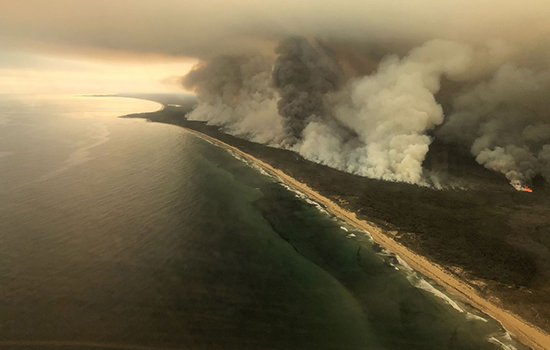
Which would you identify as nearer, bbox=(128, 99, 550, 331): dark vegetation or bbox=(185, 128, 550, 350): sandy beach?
bbox=(185, 128, 550, 350): sandy beach

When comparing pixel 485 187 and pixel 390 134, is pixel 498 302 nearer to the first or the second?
pixel 485 187

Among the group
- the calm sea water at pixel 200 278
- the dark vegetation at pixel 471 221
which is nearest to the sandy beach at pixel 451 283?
the dark vegetation at pixel 471 221

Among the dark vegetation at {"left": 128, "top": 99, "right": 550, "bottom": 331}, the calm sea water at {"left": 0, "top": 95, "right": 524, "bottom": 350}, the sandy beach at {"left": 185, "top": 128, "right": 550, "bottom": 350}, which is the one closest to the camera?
the calm sea water at {"left": 0, "top": 95, "right": 524, "bottom": 350}

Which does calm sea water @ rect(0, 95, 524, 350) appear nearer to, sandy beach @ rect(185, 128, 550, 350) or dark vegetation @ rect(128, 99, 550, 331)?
sandy beach @ rect(185, 128, 550, 350)

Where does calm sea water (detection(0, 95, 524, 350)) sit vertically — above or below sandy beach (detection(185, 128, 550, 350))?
below

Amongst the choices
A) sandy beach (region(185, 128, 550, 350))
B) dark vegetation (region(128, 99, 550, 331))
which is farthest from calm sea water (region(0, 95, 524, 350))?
dark vegetation (region(128, 99, 550, 331))

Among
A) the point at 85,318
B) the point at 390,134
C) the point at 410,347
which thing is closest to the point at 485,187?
the point at 390,134

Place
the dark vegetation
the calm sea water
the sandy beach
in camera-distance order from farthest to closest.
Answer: the dark vegetation
the sandy beach
the calm sea water
